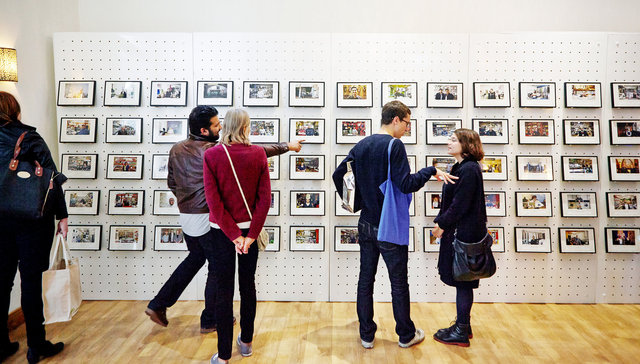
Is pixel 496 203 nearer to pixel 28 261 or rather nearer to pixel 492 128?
pixel 492 128

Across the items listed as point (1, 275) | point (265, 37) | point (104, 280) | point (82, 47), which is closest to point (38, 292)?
point (1, 275)

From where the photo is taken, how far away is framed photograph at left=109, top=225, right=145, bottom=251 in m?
4.30

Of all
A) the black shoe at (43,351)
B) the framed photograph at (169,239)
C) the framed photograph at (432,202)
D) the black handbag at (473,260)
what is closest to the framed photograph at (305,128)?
the framed photograph at (432,202)

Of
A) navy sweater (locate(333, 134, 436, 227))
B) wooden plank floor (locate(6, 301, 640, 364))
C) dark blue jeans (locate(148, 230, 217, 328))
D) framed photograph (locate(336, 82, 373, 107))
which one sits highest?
framed photograph (locate(336, 82, 373, 107))

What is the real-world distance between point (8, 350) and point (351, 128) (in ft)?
10.9

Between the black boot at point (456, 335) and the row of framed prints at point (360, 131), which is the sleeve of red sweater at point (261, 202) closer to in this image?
the row of framed prints at point (360, 131)

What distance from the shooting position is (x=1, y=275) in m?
3.00

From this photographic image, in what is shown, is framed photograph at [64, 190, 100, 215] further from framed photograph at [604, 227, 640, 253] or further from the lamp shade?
framed photograph at [604, 227, 640, 253]

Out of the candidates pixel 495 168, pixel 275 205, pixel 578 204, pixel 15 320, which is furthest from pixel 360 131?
pixel 15 320

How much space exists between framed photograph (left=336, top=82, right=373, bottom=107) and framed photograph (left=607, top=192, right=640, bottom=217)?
2572 millimetres

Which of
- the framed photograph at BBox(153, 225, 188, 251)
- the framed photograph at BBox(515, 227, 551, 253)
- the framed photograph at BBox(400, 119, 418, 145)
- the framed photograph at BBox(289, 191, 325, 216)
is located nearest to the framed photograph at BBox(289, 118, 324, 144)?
the framed photograph at BBox(289, 191, 325, 216)

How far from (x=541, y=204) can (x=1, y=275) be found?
4.61 m

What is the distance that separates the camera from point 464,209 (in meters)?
3.21

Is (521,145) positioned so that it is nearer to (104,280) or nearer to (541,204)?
(541,204)
